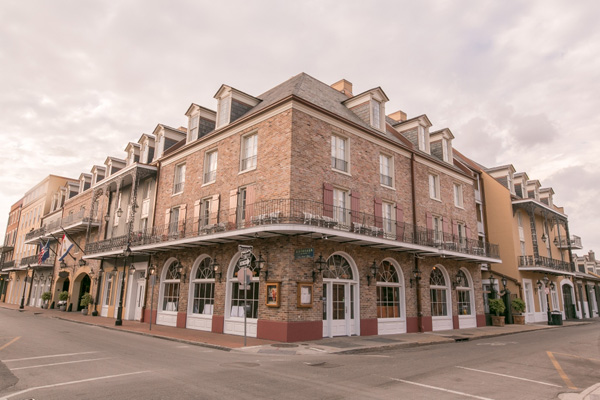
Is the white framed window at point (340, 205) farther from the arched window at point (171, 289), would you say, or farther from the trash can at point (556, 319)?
the trash can at point (556, 319)

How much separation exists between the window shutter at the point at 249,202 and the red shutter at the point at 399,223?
698cm

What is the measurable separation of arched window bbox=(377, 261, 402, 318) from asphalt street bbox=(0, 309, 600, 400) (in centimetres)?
425

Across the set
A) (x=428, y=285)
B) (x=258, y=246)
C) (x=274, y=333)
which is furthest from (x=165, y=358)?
(x=428, y=285)

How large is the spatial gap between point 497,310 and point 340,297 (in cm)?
1252

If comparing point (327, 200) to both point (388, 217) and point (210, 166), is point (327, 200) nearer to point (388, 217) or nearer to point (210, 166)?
point (388, 217)

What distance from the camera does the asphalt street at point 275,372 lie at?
634 cm

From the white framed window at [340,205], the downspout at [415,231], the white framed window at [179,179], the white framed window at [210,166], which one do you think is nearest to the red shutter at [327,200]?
the white framed window at [340,205]

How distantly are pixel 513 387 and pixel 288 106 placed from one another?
11.4m

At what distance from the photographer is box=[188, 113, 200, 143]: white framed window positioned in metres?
20.5

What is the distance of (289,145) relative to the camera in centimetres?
1437

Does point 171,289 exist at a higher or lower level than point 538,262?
lower

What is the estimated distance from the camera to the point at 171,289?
1911cm

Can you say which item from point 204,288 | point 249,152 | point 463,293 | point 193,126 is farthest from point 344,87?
point 204,288

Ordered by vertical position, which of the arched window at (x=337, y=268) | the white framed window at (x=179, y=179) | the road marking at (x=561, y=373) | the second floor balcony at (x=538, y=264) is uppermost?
the white framed window at (x=179, y=179)
